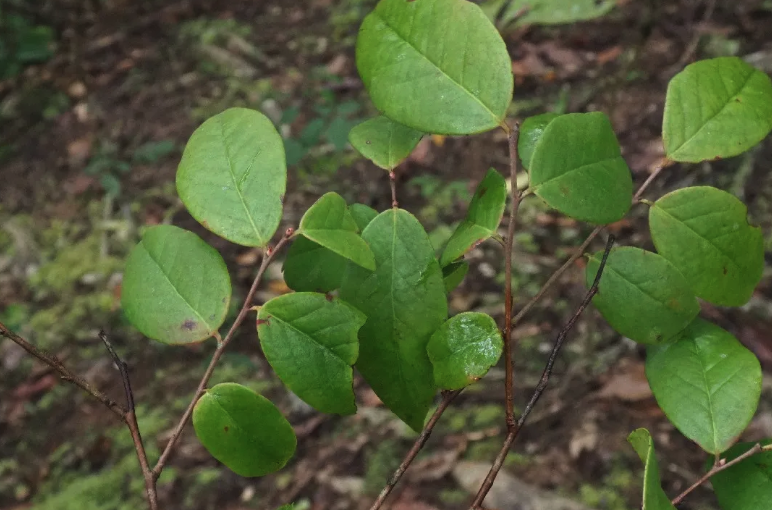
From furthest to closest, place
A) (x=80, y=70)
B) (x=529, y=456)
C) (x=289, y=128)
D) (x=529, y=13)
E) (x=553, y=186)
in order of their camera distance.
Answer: (x=80, y=70) < (x=289, y=128) < (x=529, y=13) < (x=529, y=456) < (x=553, y=186)

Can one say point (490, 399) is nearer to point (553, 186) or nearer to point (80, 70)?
point (553, 186)

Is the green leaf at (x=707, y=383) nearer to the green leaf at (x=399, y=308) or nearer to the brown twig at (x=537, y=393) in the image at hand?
the brown twig at (x=537, y=393)

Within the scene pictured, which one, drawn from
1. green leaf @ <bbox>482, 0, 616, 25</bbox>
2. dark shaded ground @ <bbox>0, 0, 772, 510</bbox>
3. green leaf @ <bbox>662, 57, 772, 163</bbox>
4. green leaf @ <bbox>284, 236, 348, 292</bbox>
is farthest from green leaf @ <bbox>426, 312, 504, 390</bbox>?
green leaf @ <bbox>482, 0, 616, 25</bbox>

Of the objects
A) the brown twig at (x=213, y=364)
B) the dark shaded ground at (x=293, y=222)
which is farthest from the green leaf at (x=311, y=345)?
the dark shaded ground at (x=293, y=222)

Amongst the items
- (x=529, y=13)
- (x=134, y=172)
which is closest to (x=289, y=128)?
(x=134, y=172)

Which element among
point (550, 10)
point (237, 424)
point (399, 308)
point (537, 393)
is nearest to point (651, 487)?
point (537, 393)

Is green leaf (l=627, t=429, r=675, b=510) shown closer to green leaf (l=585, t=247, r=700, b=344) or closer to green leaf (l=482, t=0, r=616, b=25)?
green leaf (l=585, t=247, r=700, b=344)
